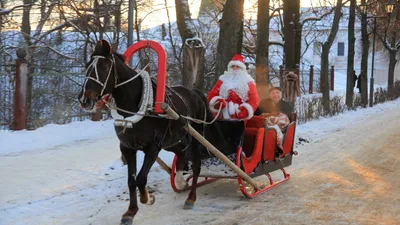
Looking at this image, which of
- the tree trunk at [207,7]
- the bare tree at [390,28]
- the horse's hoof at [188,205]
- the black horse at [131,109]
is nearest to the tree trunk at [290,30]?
the tree trunk at [207,7]

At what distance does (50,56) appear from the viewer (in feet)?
55.9

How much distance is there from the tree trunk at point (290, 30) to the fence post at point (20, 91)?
8.72 m

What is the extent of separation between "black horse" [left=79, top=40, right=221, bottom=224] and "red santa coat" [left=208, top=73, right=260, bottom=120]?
3.42ft

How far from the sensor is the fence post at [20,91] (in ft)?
36.0

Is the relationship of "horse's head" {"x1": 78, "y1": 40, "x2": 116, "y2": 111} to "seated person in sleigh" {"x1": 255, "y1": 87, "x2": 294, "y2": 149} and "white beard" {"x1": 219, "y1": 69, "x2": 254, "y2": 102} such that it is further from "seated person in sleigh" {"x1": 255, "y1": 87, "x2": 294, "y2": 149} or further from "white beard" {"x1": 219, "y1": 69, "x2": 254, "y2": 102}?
"seated person in sleigh" {"x1": 255, "y1": 87, "x2": 294, "y2": 149}

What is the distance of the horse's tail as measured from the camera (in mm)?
7148

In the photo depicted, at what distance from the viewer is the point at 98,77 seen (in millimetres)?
5078

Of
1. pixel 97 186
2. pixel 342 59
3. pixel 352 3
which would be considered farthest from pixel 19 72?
pixel 342 59

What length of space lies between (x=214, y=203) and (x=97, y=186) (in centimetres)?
193

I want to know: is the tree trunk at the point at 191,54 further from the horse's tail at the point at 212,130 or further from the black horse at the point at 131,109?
the black horse at the point at 131,109

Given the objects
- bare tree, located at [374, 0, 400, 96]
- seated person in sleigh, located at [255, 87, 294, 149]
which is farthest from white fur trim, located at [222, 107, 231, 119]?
bare tree, located at [374, 0, 400, 96]

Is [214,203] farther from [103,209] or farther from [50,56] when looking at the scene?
[50,56]

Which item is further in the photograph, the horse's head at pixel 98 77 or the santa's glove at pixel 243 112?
the santa's glove at pixel 243 112

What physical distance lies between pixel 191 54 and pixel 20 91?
400cm
